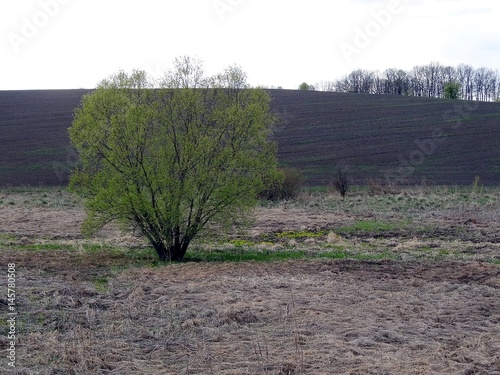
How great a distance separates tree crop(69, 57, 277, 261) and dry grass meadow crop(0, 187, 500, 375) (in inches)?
47.2

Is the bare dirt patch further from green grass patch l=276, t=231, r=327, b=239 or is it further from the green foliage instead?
the green foliage

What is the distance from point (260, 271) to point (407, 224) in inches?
433

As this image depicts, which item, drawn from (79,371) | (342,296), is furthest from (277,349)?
(342,296)

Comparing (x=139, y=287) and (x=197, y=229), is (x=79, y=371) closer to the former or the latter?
(x=139, y=287)

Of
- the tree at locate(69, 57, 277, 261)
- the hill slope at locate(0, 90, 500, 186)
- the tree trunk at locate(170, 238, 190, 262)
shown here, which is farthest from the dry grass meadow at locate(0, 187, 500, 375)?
the hill slope at locate(0, 90, 500, 186)

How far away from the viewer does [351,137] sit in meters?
57.9

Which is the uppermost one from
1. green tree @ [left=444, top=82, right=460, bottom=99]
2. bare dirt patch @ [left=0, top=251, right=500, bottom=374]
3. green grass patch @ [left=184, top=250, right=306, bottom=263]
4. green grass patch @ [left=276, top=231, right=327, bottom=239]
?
green tree @ [left=444, top=82, right=460, bottom=99]

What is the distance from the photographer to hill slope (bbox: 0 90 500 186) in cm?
4850

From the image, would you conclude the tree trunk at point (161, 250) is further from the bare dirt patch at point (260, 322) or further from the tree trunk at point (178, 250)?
the bare dirt patch at point (260, 322)

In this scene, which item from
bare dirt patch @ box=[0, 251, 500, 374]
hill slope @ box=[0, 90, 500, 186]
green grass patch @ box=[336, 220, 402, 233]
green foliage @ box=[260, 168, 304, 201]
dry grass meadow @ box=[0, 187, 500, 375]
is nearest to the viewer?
bare dirt patch @ box=[0, 251, 500, 374]

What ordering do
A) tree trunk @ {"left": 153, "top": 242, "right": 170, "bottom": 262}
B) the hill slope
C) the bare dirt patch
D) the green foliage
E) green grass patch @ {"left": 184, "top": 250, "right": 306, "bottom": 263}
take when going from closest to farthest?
the bare dirt patch < green grass patch @ {"left": 184, "top": 250, "right": 306, "bottom": 263} < tree trunk @ {"left": 153, "top": 242, "right": 170, "bottom": 262} < the green foliage < the hill slope

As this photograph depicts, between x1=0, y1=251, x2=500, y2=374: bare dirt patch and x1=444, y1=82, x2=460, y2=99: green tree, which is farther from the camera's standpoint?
x1=444, y1=82, x2=460, y2=99: green tree

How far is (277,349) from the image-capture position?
8.02 m

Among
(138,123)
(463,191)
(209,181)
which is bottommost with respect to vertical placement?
(463,191)
